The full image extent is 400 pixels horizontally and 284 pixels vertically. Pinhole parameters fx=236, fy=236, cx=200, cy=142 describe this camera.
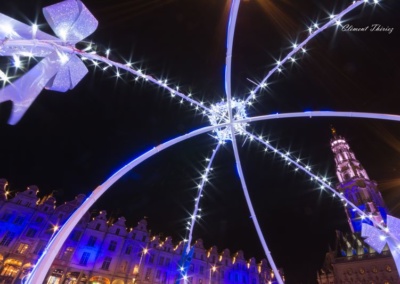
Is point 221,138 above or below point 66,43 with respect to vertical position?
above

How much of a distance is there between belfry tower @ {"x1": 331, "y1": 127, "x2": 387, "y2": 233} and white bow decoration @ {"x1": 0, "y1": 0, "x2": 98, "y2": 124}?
76.4m

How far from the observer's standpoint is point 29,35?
5.25 meters

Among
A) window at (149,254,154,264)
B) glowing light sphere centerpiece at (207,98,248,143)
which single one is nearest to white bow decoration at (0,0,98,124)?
glowing light sphere centerpiece at (207,98,248,143)

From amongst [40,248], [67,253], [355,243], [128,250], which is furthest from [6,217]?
[355,243]

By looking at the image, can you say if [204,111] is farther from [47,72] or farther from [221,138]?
[47,72]

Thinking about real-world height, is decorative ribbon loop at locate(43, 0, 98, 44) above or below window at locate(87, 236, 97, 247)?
below

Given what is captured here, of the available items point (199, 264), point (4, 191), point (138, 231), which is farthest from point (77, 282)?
point (199, 264)

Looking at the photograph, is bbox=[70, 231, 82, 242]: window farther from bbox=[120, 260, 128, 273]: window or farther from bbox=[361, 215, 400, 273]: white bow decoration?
bbox=[361, 215, 400, 273]: white bow decoration

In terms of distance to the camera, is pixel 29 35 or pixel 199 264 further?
pixel 199 264

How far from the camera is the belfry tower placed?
66.6 m

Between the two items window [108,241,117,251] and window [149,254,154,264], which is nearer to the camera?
window [108,241,117,251]

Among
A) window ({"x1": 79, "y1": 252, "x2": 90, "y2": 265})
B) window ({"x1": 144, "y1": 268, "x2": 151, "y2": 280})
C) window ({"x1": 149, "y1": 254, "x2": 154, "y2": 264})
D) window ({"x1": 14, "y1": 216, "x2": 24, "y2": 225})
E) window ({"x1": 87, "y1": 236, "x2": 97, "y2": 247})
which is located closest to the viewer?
window ({"x1": 14, "y1": 216, "x2": 24, "y2": 225})

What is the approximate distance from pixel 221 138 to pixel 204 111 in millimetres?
1841

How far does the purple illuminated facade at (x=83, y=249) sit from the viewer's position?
104 feet
